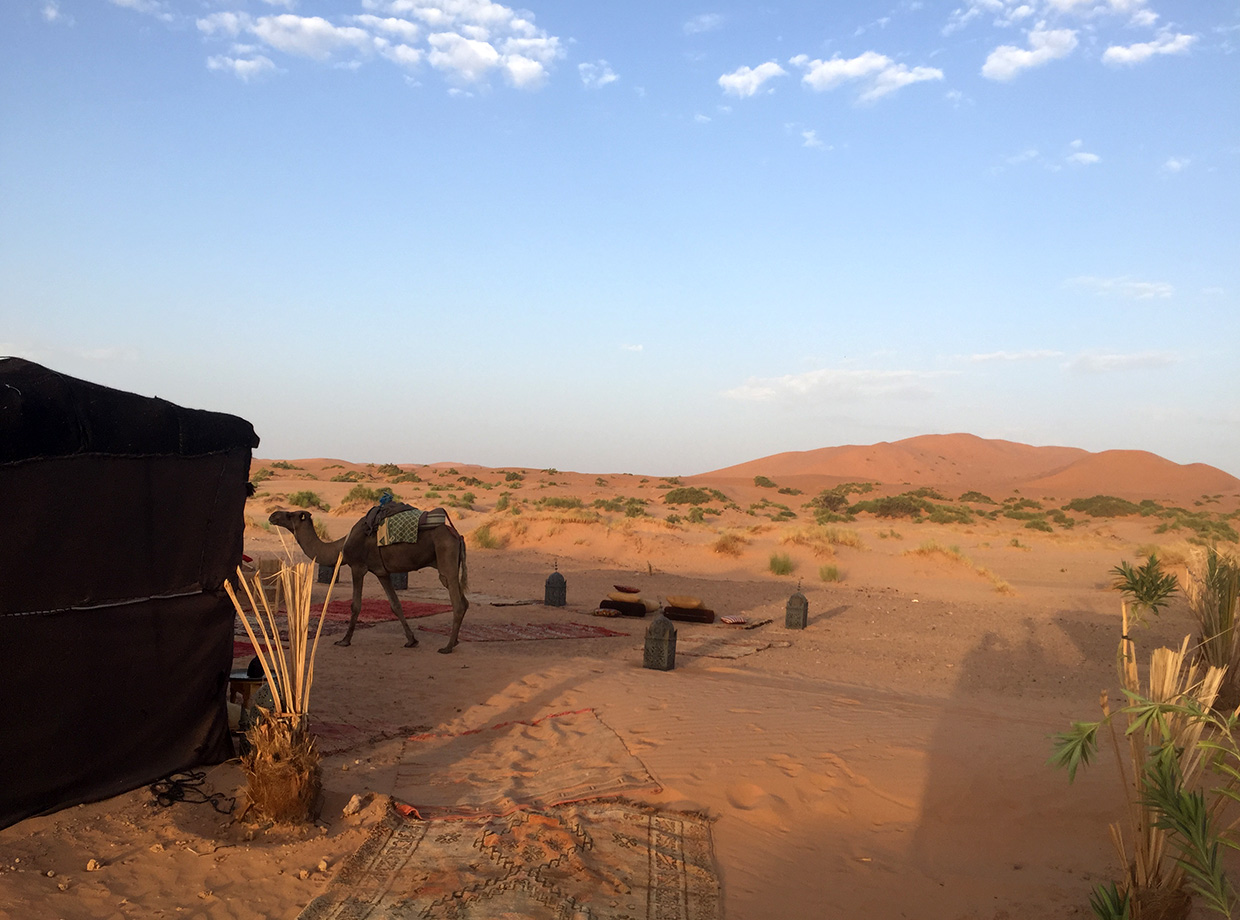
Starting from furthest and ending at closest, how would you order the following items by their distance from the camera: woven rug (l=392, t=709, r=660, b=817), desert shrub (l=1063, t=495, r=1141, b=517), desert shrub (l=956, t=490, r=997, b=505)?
1. desert shrub (l=956, t=490, r=997, b=505)
2. desert shrub (l=1063, t=495, r=1141, b=517)
3. woven rug (l=392, t=709, r=660, b=817)

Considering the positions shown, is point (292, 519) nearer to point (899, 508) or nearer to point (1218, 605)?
point (1218, 605)

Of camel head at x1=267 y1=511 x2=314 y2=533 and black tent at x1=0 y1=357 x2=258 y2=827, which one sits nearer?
black tent at x1=0 y1=357 x2=258 y2=827

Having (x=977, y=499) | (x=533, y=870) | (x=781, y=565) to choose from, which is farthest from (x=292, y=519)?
(x=977, y=499)

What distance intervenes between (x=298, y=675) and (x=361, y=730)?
2.59 metres

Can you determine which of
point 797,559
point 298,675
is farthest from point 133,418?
point 797,559

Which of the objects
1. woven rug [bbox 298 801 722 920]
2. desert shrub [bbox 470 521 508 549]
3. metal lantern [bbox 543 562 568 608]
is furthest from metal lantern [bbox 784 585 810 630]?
desert shrub [bbox 470 521 508 549]

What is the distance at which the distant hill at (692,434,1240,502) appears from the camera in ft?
296

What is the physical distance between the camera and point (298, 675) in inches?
213

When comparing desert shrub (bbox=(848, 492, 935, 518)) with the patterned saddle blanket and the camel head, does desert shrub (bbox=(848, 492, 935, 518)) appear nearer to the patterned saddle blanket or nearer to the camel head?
the patterned saddle blanket

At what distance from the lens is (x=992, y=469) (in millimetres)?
112438

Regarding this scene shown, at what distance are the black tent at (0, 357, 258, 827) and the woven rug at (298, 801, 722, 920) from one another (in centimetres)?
189

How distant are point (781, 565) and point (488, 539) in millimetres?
8860

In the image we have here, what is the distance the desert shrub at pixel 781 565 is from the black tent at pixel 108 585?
18551mm

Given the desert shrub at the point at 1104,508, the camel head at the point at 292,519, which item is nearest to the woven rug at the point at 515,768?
the camel head at the point at 292,519
